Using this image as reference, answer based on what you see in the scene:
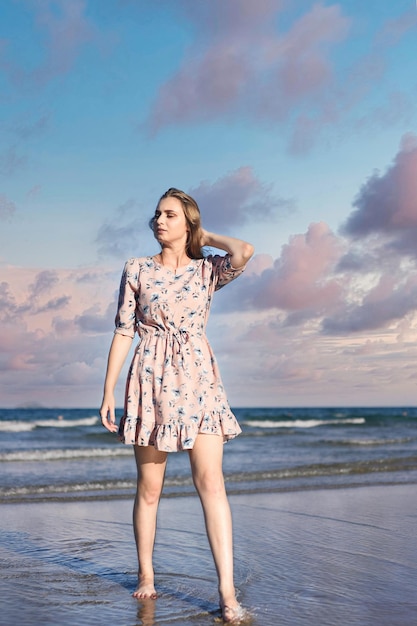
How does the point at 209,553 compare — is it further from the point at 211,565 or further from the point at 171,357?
the point at 171,357

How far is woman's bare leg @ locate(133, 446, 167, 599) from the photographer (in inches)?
147

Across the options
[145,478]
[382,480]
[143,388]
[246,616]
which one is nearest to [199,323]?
[143,388]

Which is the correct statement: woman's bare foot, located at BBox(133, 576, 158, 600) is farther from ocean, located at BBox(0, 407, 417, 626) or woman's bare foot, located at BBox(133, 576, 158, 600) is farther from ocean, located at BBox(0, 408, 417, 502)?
ocean, located at BBox(0, 408, 417, 502)

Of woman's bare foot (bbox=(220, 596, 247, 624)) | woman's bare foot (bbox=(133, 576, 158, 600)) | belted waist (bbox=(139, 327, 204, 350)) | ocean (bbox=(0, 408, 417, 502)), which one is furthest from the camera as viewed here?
Result: ocean (bbox=(0, 408, 417, 502))

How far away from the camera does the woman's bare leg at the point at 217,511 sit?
343 centimetres

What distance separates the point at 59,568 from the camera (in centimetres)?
464

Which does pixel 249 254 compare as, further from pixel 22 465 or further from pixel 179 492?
pixel 22 465

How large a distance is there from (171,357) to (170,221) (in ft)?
Answer: 2.25

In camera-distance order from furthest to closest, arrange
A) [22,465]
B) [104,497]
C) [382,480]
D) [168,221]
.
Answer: [22,465]
[382,480]
[104,497]
[168,221]

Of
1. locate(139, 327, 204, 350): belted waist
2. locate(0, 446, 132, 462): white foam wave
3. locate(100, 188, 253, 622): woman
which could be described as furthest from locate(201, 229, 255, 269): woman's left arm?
locate(0, 446, 132, 462): white foam wave

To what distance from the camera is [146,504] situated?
12.5 ft

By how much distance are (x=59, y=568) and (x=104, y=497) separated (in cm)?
359

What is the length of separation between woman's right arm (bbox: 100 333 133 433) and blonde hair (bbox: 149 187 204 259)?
563 millimetres

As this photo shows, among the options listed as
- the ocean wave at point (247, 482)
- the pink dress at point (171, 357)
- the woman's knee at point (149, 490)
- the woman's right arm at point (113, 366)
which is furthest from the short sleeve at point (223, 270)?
the ocean wave at point (247, 482)
